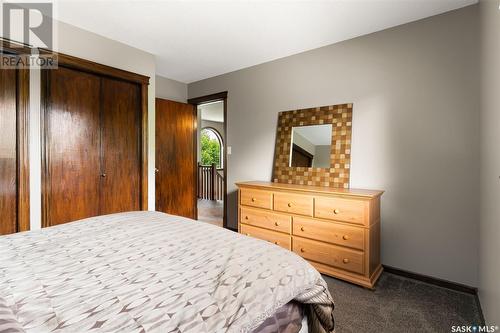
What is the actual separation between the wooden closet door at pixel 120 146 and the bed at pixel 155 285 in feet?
5.22

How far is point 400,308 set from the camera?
1892mm

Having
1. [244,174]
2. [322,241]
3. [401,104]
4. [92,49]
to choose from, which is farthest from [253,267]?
[92,49]

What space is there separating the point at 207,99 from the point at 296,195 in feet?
8.08

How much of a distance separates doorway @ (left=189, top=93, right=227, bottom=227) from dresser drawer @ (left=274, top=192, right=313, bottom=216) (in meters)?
1.42

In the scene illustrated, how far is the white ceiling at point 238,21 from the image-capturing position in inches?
84.5

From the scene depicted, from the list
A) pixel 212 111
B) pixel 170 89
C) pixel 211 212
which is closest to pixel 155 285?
pixel 170 89

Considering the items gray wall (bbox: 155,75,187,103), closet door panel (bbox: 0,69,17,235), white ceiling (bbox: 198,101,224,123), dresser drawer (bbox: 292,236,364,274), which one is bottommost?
dresser drawer (bbox: 292,236,364,274)

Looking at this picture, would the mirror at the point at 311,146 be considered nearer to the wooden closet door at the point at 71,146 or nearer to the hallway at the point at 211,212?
the hallway at the point at 211,212

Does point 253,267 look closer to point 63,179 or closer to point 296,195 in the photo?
point 296,195

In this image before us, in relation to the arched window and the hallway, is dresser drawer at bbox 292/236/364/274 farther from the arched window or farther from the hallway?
the arched window

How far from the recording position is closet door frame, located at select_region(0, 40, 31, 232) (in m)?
2.21

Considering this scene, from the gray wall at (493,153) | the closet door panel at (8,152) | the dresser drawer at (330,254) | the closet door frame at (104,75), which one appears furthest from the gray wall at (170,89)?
the gray wall at (493,153)

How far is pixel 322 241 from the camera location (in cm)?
242

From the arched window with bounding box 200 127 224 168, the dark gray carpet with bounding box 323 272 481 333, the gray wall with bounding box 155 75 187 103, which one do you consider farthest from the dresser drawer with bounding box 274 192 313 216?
the arched window with bounding box 200 127 224 168
